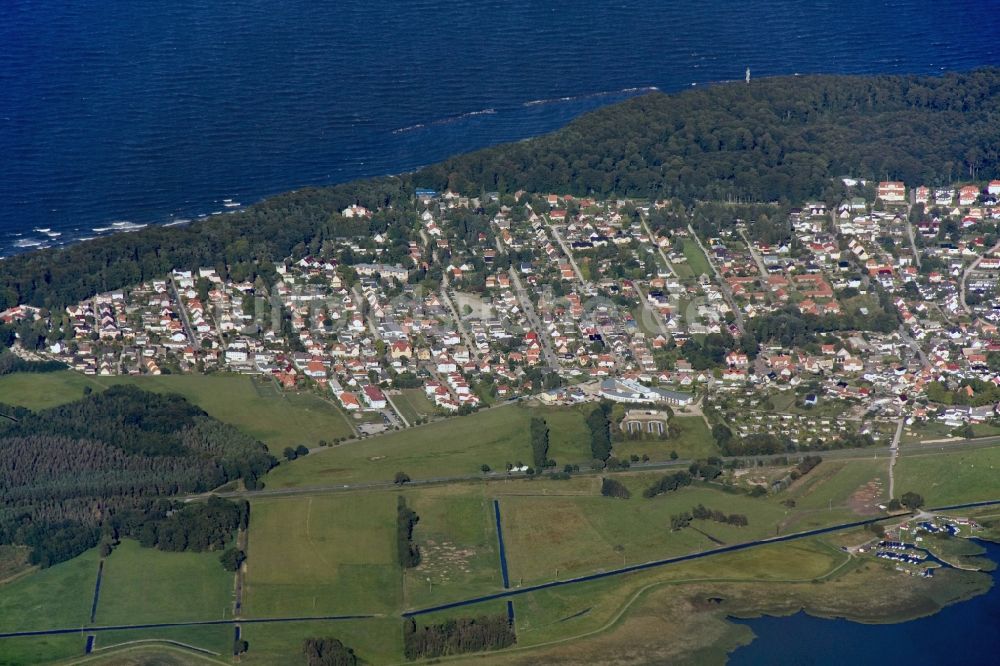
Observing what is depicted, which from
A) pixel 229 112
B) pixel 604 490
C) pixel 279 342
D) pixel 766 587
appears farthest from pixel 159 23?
pixel 766 587

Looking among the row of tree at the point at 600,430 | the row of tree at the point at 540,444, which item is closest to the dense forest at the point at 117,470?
the row of tree at the point at 540,444

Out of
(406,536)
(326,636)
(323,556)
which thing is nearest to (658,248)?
(406,536)

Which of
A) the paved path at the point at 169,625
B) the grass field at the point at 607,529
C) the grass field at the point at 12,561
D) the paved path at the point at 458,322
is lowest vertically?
the paved path at the point at 169,625

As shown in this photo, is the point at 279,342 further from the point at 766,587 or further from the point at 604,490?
the point at 766,587

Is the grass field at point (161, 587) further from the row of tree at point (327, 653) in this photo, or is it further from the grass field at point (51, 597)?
the row of tree at point (327, 653)

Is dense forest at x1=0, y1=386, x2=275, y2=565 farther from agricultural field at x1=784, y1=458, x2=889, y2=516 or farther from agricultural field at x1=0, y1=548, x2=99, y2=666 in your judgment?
agricultural field at x1=784, y1=458, x2=889, y2=516

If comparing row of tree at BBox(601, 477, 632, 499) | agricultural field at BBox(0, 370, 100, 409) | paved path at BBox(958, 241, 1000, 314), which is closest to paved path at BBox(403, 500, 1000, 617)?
row of tree at BBox(601, 477, 632, 499)

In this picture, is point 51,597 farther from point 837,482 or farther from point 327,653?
point 837,482
